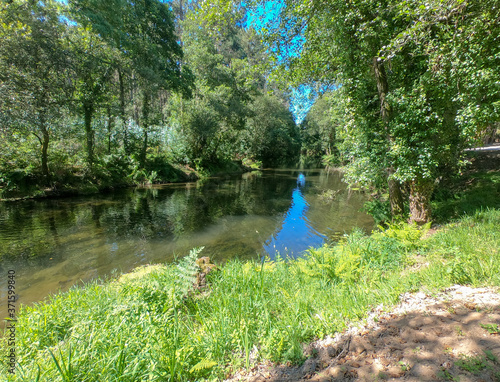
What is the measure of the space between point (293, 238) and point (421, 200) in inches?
168

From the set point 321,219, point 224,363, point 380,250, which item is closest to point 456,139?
point 380,250

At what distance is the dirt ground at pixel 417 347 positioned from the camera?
1629 millimetres

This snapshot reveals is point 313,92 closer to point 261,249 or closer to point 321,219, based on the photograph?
point 321,219

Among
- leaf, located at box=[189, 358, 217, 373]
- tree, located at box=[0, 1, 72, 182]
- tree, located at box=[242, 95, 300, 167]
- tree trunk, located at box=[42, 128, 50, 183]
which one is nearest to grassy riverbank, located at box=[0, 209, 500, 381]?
Result: leaf, located at box=[189, 358, 217, 373]

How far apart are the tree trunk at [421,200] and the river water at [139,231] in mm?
2741

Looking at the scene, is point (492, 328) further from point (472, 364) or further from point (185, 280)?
point (185, 280)

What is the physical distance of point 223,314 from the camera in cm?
283

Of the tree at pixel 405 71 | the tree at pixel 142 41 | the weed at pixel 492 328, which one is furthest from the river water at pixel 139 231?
the tree at pixel 142 41

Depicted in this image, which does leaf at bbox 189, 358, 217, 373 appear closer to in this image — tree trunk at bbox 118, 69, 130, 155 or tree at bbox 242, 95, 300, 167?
tree trunk at bbox 118, 69, 130, 155

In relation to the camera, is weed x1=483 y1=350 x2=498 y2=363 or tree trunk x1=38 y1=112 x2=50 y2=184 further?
tree trunk x1=38 y1=112 x2=50 y2=184

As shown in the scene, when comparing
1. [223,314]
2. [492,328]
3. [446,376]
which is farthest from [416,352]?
[223,314]

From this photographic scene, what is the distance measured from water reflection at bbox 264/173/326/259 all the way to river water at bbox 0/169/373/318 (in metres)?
0.04

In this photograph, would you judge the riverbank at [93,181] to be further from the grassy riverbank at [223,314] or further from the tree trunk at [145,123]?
the grassy riverbank at [223,314]

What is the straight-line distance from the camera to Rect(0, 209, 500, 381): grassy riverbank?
210cm
